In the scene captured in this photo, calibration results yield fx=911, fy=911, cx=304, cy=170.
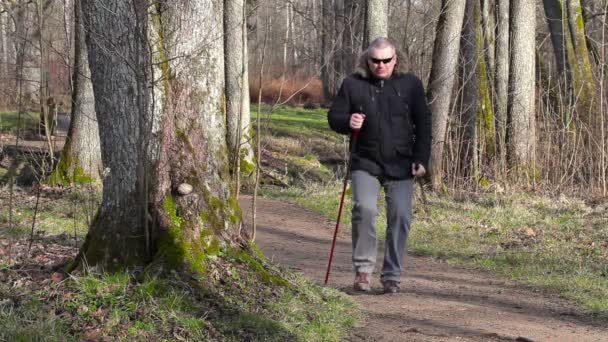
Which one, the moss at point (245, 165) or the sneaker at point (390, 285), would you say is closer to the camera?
the sneaker at point (390, 285)

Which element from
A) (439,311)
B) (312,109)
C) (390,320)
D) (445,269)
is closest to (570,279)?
(445,269)

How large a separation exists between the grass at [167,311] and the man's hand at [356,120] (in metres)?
1.45

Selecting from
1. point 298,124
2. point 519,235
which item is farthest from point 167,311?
point 298,124

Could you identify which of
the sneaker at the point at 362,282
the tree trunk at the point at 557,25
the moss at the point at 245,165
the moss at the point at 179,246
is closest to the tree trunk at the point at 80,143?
the moss at the point at 245,165

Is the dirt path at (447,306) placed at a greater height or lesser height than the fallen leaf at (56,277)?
lesser

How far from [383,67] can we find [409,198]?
1.09 m

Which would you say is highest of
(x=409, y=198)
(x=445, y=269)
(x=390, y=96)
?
(x=390, y=96)

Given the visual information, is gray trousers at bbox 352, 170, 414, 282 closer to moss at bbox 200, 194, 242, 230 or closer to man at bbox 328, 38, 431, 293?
man at bbox 328, 38, 431, 293

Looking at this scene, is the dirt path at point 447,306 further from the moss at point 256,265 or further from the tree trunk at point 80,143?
the tree trunk at point 80,143

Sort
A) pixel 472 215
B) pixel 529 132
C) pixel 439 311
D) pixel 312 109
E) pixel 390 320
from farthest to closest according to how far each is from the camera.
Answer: pixel 312 109 < pixel 529 132 < pixel 472 215 < pixel 439 311 < pixel 390 320

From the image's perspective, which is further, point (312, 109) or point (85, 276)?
point (312, 109)

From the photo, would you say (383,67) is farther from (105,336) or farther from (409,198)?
(105,336)

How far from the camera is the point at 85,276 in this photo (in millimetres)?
6090

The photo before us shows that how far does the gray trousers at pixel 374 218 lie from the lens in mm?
7305
